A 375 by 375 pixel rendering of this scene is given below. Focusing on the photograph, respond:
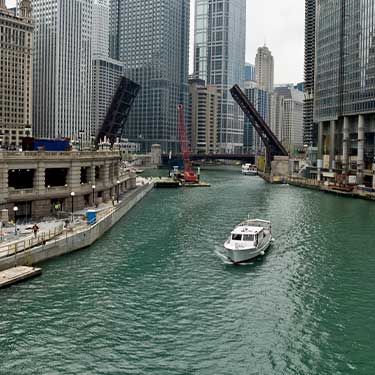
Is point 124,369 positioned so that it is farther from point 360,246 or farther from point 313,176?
point 313,176

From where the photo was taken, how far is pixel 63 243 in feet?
160

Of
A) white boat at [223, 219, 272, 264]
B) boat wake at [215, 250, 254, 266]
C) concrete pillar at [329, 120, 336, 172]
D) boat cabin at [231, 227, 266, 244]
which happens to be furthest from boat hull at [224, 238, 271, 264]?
concrete pillar at [329, 120, 336, 172]

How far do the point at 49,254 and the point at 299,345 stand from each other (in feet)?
80.6

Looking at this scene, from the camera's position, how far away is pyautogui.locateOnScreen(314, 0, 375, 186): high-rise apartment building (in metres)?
126

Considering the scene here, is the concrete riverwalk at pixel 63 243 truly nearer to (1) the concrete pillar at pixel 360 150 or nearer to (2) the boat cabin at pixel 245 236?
(2) the boat cabin at pixel 245 236

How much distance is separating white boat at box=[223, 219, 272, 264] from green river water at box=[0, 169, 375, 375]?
4.06ft

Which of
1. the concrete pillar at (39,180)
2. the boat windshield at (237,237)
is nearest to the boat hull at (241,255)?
the boat windshield at (237,237)

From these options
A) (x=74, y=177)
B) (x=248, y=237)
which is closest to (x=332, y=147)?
(x=74, y=177)

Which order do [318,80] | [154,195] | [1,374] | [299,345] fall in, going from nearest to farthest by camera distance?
[1,374]
[299,345]
[154,195]
[318,80]

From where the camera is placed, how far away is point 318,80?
160 metres

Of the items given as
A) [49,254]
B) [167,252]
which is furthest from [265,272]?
[49,254]

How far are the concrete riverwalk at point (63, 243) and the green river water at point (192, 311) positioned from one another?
39.4 inches

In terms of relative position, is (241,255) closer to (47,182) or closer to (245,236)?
(245,236)

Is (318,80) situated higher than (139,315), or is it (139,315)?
(318,80)
